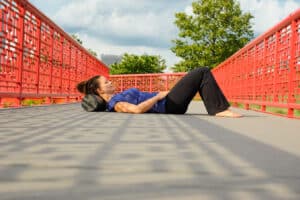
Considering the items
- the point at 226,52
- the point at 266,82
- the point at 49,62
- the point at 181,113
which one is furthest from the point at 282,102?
the point at 226,52

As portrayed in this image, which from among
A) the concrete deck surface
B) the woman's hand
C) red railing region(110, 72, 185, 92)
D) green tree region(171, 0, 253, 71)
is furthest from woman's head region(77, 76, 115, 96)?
green tree region(171, 0, 253, 71)

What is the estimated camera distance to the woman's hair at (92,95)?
5242mm

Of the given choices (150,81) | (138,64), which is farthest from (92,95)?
(138,64)

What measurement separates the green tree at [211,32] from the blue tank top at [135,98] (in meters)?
22.6

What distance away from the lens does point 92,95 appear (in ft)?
17.6

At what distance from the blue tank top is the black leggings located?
137 millimetres

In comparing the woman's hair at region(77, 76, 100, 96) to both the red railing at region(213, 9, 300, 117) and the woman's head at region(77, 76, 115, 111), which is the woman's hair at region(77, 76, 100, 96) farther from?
the red railing at region(213, 9, 300, 117)

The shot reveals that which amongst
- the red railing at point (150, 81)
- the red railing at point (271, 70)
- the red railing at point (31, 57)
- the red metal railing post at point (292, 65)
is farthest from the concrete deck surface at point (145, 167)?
the red railing at point (150, 81)

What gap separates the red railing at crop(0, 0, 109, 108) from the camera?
551cm

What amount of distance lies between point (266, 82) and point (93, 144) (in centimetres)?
447

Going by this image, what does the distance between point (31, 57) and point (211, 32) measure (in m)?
23.0

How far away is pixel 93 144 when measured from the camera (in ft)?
7.00

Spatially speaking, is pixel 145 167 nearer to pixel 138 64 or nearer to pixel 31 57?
pixel 31 57

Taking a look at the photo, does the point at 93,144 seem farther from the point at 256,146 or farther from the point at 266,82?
the point at 266,82
